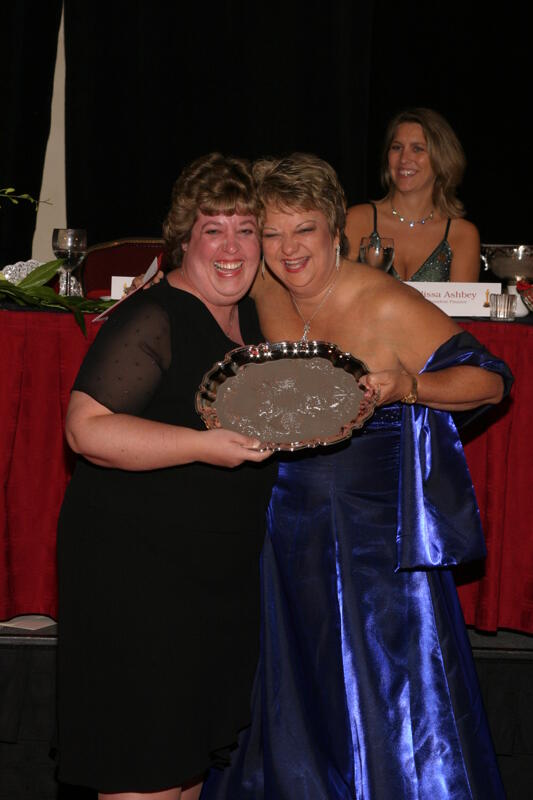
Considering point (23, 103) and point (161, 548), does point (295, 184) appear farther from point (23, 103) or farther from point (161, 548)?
point (23, 103)

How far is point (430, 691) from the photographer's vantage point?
2250mm

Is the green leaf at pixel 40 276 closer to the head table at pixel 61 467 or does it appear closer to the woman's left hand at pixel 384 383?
the head table at pixel 61 467

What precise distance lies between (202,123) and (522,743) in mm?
A: 3500

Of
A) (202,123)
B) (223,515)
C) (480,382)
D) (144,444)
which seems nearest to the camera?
(144,444)

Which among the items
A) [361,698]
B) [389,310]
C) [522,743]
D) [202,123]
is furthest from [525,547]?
[202,123]

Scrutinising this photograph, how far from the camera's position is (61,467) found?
2781 mm

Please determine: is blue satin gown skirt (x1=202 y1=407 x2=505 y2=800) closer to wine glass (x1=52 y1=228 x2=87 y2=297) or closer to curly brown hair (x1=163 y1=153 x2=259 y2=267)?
curly brown hair (x1=163 y1=153 x2=259 y2=267)

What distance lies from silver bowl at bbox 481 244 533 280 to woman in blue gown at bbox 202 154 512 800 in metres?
0.75

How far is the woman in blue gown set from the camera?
217 cm

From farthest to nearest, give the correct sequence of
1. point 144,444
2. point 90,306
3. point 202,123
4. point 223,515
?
point 202,123
point 90,306
point 223,515
point 144,444

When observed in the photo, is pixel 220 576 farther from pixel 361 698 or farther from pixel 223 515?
pixel 361 698

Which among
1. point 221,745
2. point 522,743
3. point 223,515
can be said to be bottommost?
point 522,743

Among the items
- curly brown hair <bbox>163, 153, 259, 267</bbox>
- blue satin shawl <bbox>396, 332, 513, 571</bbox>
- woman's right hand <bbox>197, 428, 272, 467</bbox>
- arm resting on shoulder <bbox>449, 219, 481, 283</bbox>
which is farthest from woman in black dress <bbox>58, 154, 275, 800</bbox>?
arm resting on shoulder <bbox>449, 219, 481, 283</bbox>

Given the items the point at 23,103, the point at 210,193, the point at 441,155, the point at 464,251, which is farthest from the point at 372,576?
the point at 23,103
